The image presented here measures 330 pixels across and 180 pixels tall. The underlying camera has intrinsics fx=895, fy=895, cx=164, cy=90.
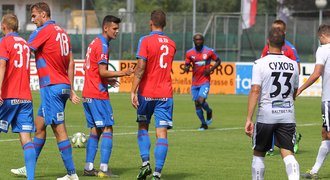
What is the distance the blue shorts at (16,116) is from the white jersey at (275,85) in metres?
2.96

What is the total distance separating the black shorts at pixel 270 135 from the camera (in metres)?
10.6

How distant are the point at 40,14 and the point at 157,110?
211 centimetres

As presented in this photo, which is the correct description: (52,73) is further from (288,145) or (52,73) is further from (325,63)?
(325,63)

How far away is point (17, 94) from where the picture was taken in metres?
11.4

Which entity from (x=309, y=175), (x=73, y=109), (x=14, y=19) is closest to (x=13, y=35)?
(x=14, y=19)

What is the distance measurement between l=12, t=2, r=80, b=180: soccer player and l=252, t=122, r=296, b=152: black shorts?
2634 millimetres

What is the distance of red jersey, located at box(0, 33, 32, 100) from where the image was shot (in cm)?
1131

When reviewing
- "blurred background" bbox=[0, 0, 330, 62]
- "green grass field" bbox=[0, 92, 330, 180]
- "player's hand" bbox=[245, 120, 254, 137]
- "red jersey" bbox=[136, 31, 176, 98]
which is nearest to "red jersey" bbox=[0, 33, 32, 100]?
"green grass field" bbox=[0, 92, 330, 180]

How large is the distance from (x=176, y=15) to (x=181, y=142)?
25569mm

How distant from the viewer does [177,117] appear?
2530cm

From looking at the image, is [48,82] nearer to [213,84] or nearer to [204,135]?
[204,135]

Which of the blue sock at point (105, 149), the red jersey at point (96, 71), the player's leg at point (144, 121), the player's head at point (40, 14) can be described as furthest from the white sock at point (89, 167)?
the player's head at point (40, 14)

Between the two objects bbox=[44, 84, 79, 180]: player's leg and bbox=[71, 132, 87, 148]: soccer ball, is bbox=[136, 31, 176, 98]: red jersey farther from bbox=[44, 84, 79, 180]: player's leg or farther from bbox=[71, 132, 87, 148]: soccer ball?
bbox=[71, 132, 87, 148]: soccer ball

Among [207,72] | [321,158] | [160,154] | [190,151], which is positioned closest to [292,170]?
[160,154]
